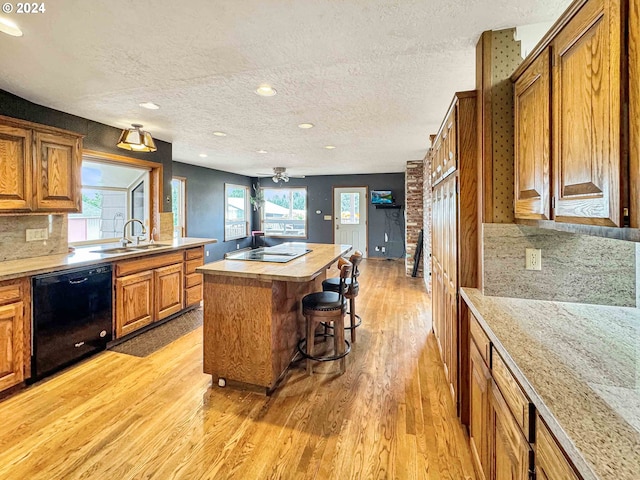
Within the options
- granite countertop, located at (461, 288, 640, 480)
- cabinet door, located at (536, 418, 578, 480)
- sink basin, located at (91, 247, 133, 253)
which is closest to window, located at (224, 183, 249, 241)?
sink basin, located at (91, 247, 133, 253)

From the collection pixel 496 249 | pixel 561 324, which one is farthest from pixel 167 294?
pixel 561 324

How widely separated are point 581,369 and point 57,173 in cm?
367

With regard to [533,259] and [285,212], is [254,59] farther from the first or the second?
[285,212]

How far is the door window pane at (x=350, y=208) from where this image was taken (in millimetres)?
8625

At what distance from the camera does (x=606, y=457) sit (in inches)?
25.0

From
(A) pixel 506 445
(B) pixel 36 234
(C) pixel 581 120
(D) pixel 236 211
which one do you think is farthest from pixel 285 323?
(D) pixel 236 211

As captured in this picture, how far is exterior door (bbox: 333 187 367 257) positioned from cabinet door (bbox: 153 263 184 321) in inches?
212

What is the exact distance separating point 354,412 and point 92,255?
2.80 m

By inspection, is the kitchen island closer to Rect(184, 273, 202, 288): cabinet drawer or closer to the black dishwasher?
the black dishwasher

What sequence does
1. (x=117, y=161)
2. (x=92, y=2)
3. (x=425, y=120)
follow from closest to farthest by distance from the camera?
(x=92, y=2), (x=425, y=120), (x=117, y=161)

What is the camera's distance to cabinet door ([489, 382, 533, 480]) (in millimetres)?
957

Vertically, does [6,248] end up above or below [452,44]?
below

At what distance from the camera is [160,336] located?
11.1 feet

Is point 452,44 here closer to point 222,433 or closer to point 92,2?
point 92,2
